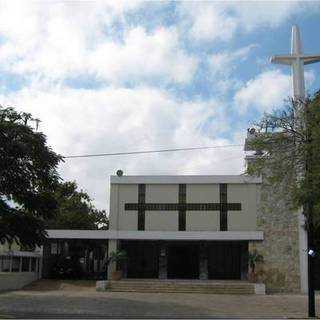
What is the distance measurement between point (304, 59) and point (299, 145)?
61.2 ft

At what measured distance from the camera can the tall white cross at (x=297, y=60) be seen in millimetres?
39875

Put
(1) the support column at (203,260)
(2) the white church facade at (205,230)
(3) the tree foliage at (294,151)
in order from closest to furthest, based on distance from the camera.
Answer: (3) the tree foliage at (294,151), (2) the white church facade at (205,230), (1) the support column at (203,260)

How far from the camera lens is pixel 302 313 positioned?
2709 cm

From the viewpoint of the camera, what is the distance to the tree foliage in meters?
22.2

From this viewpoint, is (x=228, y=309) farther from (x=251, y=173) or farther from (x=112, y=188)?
(x=112, y=188)

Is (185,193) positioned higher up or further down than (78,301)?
higher up

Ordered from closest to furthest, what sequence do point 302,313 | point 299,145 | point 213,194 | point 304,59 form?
point 299,145, point 302,313, point 304,59, point 213,194

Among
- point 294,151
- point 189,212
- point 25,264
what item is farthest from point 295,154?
point 25,264

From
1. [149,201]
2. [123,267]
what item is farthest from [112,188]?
[123,267]

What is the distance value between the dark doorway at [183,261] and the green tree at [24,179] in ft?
51.5

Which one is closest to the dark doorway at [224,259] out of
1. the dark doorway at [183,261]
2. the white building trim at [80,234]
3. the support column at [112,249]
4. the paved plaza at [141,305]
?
the dark doorway at [183,261]

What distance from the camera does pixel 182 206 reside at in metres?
44.5

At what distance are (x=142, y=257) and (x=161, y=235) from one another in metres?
3.62

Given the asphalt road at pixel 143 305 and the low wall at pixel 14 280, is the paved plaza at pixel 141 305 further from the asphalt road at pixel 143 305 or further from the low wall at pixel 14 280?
the low wall at pixel 14 280
